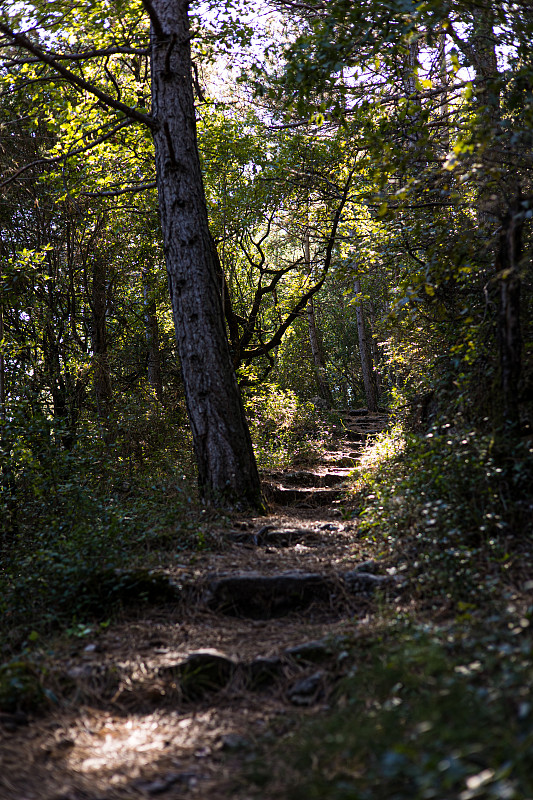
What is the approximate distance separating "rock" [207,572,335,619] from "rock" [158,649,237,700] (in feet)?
2.61

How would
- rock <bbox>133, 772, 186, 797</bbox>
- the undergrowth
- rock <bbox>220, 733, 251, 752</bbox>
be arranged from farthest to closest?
the undergrowth, rock <bbox>220, 733, 251, 752</bbox>, rock <bbox>133, 772, 186, 797</bbox>

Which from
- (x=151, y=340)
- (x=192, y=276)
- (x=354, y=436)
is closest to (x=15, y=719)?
(x=192, y=276)

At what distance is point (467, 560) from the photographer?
363 centimetres

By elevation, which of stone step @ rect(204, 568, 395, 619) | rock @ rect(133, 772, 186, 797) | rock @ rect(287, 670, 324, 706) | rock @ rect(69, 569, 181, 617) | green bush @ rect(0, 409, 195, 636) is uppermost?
green bush @ rect(0, 409, 195, 636)

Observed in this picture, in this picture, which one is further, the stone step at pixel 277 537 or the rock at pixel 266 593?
the stone step at pixel 277 537

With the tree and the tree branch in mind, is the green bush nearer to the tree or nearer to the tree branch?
the tree

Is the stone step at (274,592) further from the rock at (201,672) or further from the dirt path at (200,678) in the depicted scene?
the rock at (201,672)

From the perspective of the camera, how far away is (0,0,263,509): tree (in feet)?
21.4

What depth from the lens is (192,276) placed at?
22.0 ft

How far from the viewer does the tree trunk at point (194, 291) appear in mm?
6523

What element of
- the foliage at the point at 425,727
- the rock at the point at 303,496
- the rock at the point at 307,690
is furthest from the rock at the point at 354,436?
the foliage at the point at 425,727

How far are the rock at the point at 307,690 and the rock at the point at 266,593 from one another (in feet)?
3.42

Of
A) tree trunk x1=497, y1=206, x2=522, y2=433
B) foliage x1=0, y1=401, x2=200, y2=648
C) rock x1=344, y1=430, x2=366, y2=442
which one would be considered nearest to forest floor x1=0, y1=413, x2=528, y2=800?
foliage x1=0, y1=401, x2=200, y2=648

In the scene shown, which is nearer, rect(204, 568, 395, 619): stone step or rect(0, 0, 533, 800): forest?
rect(0, 0, 533, 800): forest
